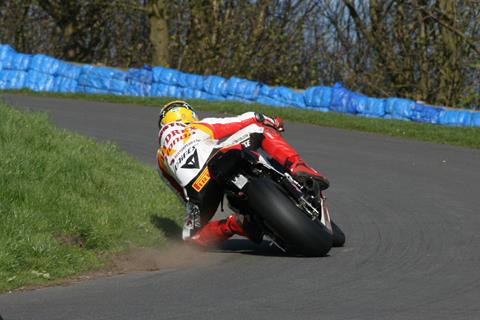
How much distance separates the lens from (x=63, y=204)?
29.4 ft

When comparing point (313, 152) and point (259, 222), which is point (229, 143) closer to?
point (259, 222)

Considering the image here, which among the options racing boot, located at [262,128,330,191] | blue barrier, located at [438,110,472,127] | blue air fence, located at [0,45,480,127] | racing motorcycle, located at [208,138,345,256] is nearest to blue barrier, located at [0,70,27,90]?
blue air fence, located at [0,45,480,127]

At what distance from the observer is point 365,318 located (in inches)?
231

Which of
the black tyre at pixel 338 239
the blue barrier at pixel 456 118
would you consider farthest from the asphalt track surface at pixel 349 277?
the blue barrier at pixel 456 118

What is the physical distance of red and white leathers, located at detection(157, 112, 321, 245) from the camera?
8.49 metres

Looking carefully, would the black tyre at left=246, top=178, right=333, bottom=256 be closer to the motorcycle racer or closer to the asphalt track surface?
the asphalt track surface

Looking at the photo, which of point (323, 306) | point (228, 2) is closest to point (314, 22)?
point (228, 2)

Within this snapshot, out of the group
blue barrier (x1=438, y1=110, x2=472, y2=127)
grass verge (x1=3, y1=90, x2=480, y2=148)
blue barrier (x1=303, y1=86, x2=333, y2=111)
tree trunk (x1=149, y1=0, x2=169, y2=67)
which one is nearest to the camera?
grass verge (x1=3, y1=90, x2=480, y2=148)

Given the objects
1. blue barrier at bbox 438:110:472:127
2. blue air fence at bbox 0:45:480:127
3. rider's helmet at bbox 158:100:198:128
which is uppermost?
rider's helmet at bbox 158:100:198:128

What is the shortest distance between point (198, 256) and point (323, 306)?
2448mm

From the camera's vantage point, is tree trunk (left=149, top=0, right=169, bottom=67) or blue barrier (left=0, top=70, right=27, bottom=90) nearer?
blue barrier (left=0, top=70, right=27, bottom=90)

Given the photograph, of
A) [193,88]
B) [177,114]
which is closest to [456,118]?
[193,88]

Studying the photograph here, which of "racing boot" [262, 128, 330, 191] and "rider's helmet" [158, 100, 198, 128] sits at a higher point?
"rider's helmet" [158, 100, 198, 128]

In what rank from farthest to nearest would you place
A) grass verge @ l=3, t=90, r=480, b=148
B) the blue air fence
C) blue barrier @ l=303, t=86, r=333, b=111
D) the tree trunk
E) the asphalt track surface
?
the tree trunk, blue barrier @ l=303, t=86, r=333, b=111, the blue air fence, grass verge @ l=3, t=90, r=480, b=148, the asphalt track surface
